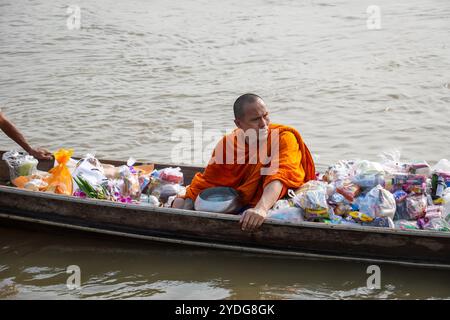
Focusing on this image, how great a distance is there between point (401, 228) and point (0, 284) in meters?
2.99

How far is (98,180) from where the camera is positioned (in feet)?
19.1

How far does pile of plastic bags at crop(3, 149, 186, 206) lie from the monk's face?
94 cm

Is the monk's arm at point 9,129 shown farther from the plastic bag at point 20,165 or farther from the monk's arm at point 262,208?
the monk's arm at point 262,208

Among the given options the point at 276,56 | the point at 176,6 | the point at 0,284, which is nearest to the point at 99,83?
the point at 276,56

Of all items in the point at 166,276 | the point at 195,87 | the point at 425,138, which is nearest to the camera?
the point at 166,276

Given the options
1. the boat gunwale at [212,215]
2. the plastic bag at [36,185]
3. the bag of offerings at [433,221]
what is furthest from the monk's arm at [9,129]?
the bag of offerings at [433,221]

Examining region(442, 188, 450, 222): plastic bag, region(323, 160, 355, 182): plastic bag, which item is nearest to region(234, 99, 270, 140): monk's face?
region(323, 160, 355, 182): plastic bag

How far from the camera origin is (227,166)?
534 centimetres

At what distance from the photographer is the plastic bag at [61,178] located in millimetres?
5797

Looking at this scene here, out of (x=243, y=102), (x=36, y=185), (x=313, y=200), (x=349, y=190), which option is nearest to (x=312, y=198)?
(x=313, y=200)

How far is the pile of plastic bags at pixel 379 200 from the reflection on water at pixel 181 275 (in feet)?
1.21

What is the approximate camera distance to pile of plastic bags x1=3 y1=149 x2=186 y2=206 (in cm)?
576

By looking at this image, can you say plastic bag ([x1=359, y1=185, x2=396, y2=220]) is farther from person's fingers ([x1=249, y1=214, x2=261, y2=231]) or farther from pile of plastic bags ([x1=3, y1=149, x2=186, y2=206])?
pile of plastic bags ([x1=3, y1=149, x2=186, y2=206])
